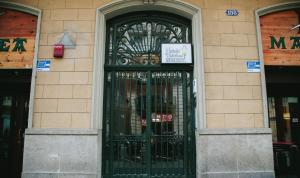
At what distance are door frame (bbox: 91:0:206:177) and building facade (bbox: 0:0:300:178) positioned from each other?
0.02 meters

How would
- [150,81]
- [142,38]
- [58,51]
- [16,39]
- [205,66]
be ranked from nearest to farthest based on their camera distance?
[58,51] < [205,66] < [16,39] < [150,81] < [142,38]

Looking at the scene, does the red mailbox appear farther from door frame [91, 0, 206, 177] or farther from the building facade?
door frame [91, 0, 206, 177]

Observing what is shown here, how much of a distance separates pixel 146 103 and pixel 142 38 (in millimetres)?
1641

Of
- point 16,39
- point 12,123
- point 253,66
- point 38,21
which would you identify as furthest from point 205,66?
point 12,123

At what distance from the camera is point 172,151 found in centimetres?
655

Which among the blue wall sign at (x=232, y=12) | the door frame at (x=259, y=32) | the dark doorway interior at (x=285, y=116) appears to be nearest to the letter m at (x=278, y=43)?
the door frame at (x=259, y=32)

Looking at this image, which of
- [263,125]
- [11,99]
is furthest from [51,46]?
[263,125]

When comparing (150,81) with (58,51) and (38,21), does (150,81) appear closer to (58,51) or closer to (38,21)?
(58,51)

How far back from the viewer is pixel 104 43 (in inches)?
265

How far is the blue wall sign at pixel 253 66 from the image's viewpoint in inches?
256

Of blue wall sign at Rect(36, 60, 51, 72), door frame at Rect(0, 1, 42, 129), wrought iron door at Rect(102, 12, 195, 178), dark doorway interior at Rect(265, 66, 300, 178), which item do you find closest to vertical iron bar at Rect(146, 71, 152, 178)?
wrought iron door at Rect(102, 12, 195, 178)

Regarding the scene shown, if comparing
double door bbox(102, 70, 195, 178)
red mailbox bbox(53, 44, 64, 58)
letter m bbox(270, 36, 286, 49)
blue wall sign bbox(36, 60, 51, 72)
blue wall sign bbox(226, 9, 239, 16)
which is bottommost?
double door bbox(102, 70, 195, 178)

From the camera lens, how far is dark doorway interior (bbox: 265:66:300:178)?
7.18 meters

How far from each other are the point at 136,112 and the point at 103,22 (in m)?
2.27
